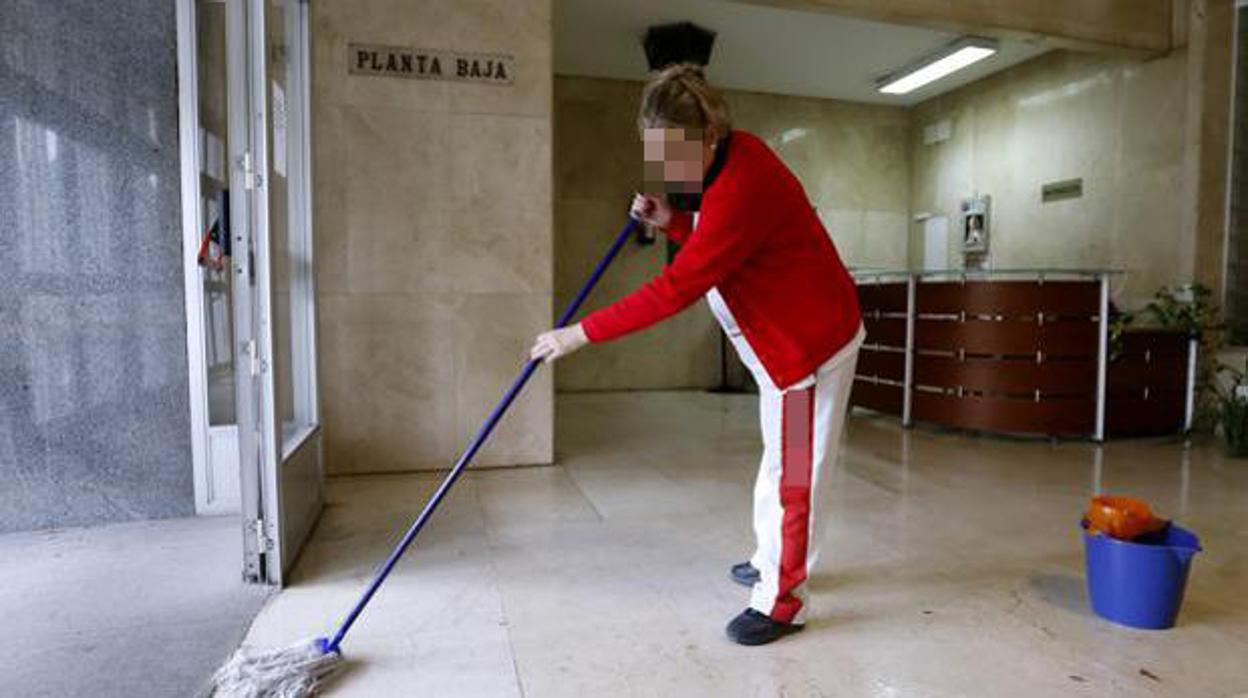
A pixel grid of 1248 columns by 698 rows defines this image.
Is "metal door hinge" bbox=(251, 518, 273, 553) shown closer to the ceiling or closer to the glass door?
the glass door

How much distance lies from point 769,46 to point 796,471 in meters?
5.42

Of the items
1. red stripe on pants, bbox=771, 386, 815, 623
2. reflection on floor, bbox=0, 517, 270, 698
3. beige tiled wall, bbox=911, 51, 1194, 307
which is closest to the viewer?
reflection on floor, bbox=0, 517, 270, 698

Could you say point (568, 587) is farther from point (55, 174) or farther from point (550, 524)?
point (55, 174)

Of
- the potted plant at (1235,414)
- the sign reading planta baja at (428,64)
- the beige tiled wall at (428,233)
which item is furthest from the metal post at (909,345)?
the sign reading planta baja at (428,64)

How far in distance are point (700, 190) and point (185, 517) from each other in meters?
2.34

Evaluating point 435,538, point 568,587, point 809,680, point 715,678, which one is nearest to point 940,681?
point 809,680

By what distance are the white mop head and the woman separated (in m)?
0.86

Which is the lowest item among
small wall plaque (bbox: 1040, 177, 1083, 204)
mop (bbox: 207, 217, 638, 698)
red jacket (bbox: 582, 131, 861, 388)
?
mop (bbox: 207, 217, 638, 698)

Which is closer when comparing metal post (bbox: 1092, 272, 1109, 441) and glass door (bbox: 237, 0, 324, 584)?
glass door (bbox: 237, 0, 324, 584)

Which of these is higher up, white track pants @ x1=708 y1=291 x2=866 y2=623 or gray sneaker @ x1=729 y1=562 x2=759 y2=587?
white track pants @ x1=708 y1=291 x2=866 y2=623

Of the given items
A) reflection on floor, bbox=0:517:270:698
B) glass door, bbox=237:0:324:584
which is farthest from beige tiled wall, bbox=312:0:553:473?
reflection on floor, bbox=0:517:270:698

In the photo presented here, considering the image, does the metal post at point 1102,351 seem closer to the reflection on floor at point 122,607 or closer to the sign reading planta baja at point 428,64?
the sign reading planta baja at point 428,64

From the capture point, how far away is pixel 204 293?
2.74 metres

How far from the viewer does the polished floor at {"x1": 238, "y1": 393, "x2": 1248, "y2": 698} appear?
1707 millimetres
